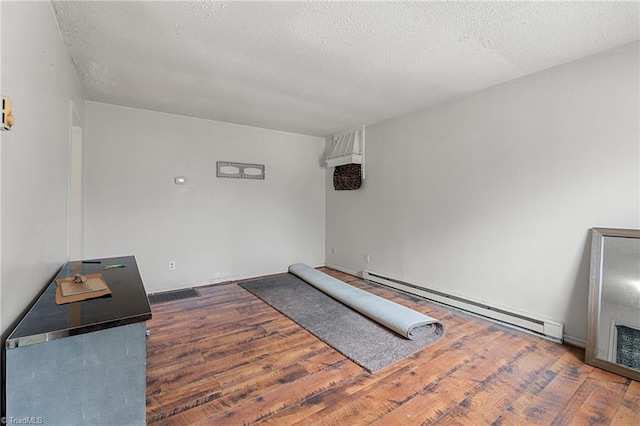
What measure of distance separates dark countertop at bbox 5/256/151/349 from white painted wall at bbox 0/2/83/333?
0.10m

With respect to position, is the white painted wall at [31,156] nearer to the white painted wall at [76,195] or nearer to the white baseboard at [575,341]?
the white painted wall at [76,195]

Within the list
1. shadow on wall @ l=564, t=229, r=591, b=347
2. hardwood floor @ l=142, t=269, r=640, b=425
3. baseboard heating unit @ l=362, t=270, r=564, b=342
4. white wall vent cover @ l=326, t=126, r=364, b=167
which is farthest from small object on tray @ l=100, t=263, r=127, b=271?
shadow on wall @ l=564, t=229, r=591, b=347

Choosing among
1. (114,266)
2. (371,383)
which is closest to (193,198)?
(114,266)

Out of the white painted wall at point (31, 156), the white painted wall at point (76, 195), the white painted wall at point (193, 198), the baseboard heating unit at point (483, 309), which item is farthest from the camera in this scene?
the white painted wall at point (193, 198)

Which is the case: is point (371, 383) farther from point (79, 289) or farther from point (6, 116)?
point (6, 116)

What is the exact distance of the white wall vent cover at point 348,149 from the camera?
185 inches

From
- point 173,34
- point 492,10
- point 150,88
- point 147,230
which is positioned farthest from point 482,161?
point 147,230

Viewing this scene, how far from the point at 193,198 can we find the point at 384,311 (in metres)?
A: 3.02

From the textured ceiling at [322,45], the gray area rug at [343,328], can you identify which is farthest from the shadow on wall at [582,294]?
the textured ceiling at [322,45]

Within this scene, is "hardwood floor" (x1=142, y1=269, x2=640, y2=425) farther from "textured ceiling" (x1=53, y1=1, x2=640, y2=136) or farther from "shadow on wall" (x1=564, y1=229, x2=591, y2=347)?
"textured ceiling" (x1=53, y1=1, x2=640, y2=136)

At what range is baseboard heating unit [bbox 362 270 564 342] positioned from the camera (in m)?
2.65

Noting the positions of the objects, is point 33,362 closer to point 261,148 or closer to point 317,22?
point 317,22

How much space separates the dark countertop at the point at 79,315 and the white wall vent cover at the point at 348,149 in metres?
3.65

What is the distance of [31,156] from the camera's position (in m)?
1.42
